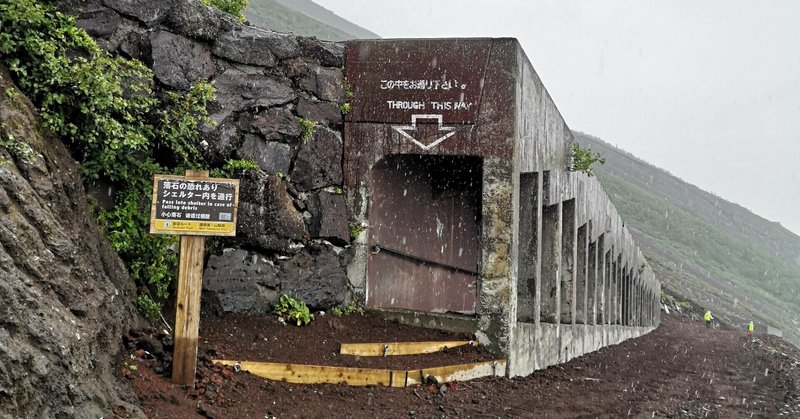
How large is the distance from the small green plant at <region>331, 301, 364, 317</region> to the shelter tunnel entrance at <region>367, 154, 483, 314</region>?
0.67 m

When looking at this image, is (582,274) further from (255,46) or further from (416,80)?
(255,46)

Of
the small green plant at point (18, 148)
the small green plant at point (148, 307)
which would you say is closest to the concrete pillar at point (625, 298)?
the small green plant at point (148, 307)

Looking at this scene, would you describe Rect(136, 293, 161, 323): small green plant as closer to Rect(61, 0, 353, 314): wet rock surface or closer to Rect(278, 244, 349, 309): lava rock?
Rect(61, 0, 353, 314): wet rock surface

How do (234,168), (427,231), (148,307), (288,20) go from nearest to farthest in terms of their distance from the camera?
1. (148,307)
2. (234,168)
3. (427,231)
4. (288,20)

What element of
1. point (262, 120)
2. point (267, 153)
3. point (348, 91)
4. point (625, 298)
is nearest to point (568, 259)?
point (348, 91)

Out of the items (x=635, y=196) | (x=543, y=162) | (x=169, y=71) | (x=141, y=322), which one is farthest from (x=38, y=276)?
(x=635, y=196)

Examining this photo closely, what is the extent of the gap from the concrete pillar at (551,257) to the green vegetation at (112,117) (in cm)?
740

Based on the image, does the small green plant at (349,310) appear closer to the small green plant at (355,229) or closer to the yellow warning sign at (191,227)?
the small green plant at (355,229)

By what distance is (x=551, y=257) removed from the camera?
13406 mm

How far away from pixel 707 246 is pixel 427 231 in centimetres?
9951

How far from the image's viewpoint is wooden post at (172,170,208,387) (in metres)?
6.02

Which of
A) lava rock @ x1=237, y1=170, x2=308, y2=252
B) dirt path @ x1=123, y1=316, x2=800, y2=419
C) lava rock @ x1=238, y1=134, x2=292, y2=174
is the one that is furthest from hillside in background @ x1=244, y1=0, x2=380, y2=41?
lava rock @ x1=237, y1=170, x2=308, y2=252

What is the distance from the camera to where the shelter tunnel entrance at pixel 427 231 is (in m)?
10.8

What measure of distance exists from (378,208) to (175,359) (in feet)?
16.0
